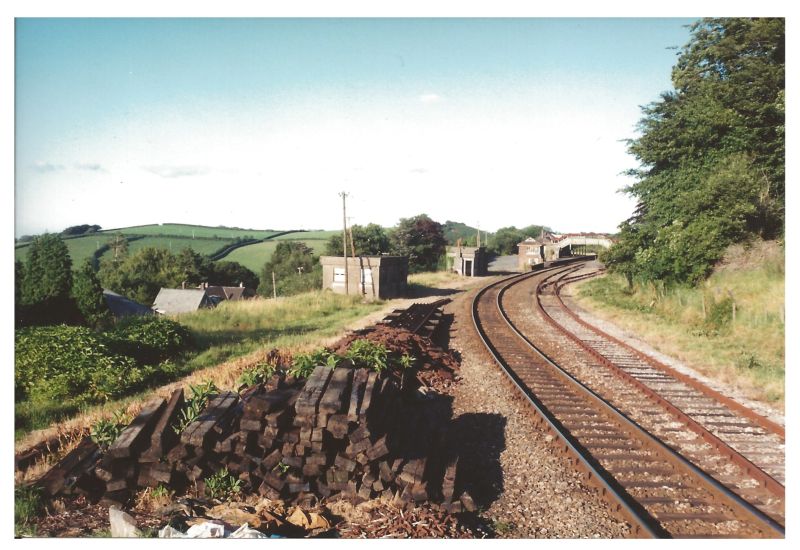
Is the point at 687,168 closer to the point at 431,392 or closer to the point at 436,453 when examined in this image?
the point at 431,392

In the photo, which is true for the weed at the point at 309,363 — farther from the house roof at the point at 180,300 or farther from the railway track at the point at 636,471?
the house roof at the point at 180,300

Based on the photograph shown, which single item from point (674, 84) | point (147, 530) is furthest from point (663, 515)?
point (674, 84)

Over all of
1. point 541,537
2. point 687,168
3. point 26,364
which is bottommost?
point 541,537

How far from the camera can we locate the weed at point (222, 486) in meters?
5.45

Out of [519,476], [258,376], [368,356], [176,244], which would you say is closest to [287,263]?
[176,244]

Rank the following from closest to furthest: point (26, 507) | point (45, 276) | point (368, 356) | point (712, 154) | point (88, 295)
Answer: point (26, 507), point (368, 356), point (712, 154), point (45, 276), point (88, 295)

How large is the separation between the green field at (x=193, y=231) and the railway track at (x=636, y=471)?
9841cm

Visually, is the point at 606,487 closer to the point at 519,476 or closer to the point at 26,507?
the point at 519,476

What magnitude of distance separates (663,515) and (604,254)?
19845mm

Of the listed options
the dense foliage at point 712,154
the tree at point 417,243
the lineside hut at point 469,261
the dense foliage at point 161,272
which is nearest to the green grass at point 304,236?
the dense foliage at point 161,272

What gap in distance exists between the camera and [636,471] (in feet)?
19.8

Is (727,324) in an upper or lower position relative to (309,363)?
lower

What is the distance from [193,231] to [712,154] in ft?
333

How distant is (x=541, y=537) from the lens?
16.5 feet
